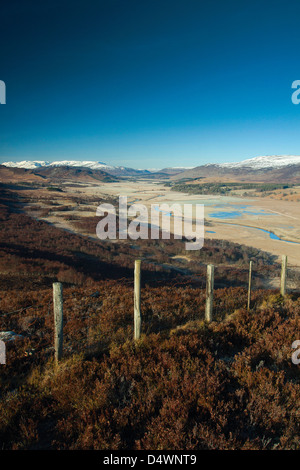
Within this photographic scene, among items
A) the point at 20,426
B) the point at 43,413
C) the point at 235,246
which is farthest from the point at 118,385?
the point at 235,246

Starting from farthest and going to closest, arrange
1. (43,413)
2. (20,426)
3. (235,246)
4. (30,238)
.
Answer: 1. (235,246)
2. (30,238)
3. (43,413)
4. (20,426)

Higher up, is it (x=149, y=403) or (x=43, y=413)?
(x=149, y=403)

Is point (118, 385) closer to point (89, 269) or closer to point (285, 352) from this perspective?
point (285, 352)

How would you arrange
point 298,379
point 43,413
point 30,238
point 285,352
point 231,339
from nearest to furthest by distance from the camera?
point 43,413, point 298,379, point 285,352, point 231,339, point 30,238

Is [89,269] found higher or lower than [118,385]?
lower

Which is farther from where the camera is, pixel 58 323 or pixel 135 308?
pixel 135 308
